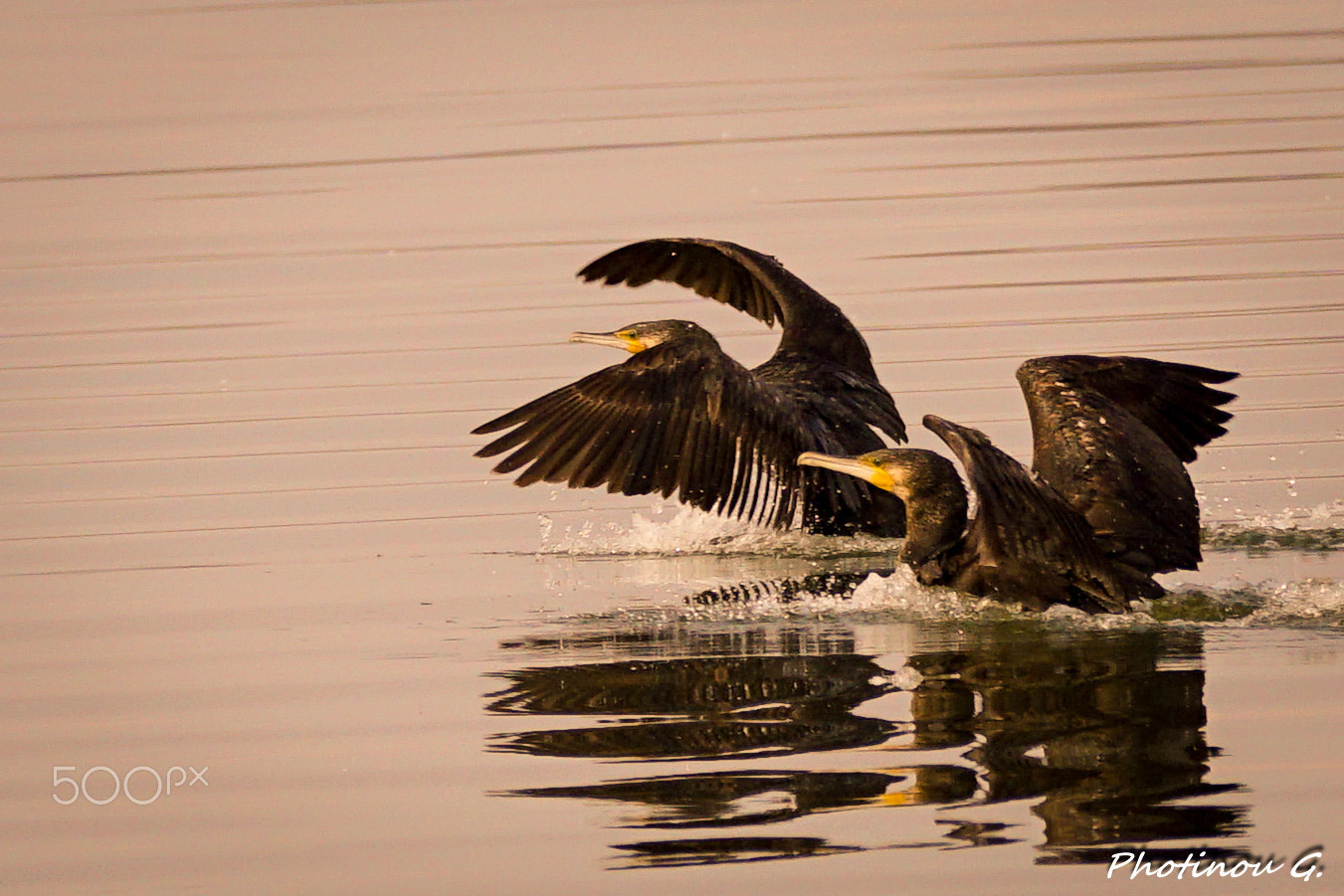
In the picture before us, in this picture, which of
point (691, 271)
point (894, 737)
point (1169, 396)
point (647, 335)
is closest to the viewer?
point (894, 737)

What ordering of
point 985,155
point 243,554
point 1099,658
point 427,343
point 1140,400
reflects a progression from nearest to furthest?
point 1099,658 < point 1140,400 < point 243,554 < point 427,343 < point 985,155

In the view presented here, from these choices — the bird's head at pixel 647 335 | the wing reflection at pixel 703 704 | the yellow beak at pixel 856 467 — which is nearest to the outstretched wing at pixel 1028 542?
the yellow beak at pixel 856 467

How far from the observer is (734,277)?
11.7 m

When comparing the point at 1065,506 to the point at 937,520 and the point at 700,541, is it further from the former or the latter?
the point at 700,541

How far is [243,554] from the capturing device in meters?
9.71

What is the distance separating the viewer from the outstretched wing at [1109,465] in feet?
26.9

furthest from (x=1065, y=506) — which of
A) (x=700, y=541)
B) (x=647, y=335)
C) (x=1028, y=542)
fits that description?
(x=647, y=335)

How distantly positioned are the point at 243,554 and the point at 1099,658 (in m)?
3.89

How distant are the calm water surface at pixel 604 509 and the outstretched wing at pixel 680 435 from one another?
368 mm

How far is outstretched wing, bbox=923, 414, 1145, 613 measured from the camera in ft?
24.4

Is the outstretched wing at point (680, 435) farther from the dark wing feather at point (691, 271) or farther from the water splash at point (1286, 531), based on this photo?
the dark wing feather at point (691, 271)

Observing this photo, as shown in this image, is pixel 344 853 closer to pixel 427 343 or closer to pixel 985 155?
pixel 427 343

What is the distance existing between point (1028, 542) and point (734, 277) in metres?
3.97

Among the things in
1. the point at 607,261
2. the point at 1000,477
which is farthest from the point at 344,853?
the point at 607,261
